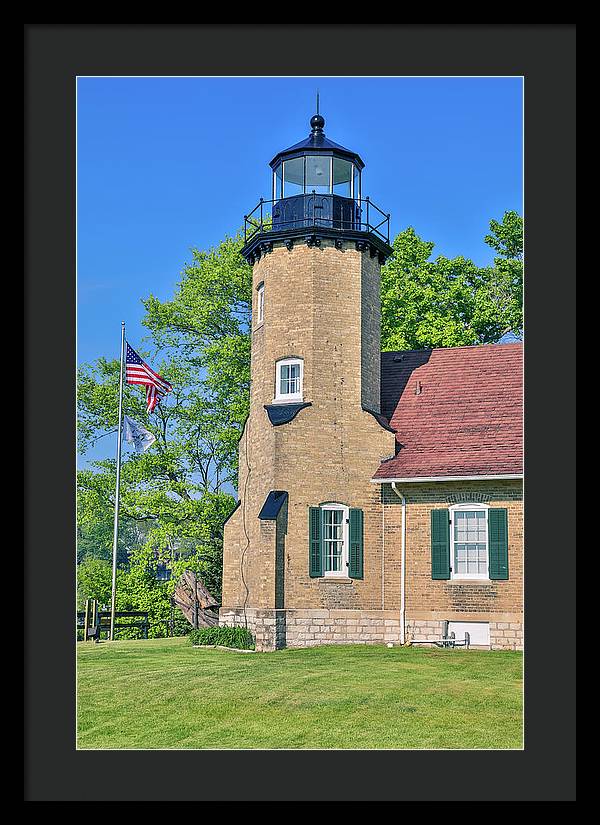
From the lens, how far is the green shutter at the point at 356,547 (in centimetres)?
1812

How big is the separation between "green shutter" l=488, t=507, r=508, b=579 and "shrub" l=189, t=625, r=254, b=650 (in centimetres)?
461

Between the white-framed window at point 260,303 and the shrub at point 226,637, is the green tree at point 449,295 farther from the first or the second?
the shrub at point 226,637

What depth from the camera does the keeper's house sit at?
17609mm

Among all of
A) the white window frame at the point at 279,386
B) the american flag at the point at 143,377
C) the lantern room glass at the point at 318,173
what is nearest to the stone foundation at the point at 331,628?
the white window frame at the point at 279,386

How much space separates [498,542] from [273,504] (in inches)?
162

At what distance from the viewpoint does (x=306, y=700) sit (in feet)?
39.7

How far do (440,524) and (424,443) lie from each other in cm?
175

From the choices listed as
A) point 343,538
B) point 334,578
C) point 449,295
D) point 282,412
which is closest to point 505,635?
point 334,578

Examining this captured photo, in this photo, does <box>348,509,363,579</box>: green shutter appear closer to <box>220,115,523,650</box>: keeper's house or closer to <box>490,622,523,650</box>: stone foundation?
<box>220,115,523,650</box>: keeper's house

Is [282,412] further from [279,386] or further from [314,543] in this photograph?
[314,543]
